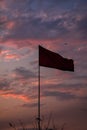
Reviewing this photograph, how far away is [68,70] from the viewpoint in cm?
4959

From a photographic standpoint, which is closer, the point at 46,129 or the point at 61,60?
the point at 46,129

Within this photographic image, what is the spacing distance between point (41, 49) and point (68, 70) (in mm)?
4649

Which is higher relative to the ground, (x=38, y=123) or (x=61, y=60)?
(x=61, y=60)

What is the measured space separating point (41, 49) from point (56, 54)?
234 centimetres

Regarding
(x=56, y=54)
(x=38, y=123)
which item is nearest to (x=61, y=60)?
(x=56, y=54)

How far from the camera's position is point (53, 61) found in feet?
162

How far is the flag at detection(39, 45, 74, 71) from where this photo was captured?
4856cm

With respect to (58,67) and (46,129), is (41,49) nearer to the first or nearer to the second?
(58,67)

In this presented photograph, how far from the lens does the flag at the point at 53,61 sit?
4856 centimetres

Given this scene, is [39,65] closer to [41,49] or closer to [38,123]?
[41,49]

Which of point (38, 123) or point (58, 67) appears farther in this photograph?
point (58, 67)

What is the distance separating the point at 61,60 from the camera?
4997cm

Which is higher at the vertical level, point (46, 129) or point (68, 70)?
point (68, 70)

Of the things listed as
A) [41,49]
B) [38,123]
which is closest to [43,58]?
[41,49]
